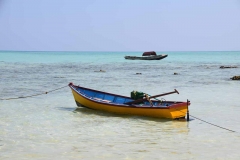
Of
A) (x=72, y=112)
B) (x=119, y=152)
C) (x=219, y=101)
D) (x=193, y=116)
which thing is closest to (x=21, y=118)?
(x=72, y=112)

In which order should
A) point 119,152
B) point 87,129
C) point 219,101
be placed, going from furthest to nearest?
1. point 219,101
2. point 87,129
3. point 119,152

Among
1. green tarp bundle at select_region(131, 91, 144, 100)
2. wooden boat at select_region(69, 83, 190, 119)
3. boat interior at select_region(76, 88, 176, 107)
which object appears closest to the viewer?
wooden boat at select_region(69, 83, 190, 119)

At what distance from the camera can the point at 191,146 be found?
10.5m

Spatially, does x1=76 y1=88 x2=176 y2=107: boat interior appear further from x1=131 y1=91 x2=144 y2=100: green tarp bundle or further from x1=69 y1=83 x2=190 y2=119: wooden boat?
x1=131 y1=91 x2=144 y2=100: green tarp bundle

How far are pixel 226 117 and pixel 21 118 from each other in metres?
8.82

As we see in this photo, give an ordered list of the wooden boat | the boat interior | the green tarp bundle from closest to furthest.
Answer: the wooden boat
the green tarp bundle
the boat interior

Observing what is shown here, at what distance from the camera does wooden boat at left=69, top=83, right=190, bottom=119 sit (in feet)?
45.6

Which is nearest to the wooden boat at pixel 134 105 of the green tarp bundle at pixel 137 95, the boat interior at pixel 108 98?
the boat interior at pixel 108 98

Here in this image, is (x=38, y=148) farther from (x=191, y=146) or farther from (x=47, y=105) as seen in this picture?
(x=47, y=105)

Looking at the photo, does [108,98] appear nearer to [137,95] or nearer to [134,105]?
[137,95]

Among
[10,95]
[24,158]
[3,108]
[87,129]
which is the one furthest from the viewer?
[10,95]

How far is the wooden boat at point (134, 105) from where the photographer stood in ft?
45.6

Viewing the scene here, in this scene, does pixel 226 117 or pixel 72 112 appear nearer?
pixel 226 117

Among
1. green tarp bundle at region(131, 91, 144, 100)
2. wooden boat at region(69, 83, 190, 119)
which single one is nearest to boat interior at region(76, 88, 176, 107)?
wooden boat at region(69, 83, 190, 119)
